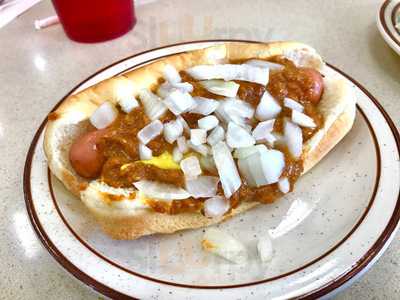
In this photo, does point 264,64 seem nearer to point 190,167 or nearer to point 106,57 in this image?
point 190,167

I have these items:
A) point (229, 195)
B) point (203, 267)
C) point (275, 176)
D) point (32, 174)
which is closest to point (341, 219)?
point (275, 176)

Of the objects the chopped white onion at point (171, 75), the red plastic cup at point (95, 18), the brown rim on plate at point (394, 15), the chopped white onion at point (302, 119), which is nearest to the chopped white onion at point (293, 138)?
the chopped white onion at point (302, 119)

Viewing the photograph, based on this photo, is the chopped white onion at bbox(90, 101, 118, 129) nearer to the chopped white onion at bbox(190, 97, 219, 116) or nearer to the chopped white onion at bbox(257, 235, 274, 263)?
the chopped white onion at bbox(190, 97, 219, 116)

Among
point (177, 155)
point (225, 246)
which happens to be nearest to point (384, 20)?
point (177, 155)

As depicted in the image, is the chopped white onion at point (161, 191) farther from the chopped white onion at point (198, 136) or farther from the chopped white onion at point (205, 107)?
the chopped white onion at point (205, 107)

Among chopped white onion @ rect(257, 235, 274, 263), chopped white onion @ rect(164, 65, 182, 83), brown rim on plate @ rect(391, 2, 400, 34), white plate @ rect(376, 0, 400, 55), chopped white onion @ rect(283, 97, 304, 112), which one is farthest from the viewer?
brown rim on plate @ rect(391, 2, 400, 34)

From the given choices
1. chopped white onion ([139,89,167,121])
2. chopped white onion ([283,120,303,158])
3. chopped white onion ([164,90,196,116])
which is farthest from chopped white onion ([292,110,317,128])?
chopped white onion ([139,89,167,121])

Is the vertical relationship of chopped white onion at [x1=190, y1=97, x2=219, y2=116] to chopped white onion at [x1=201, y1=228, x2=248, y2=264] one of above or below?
above
